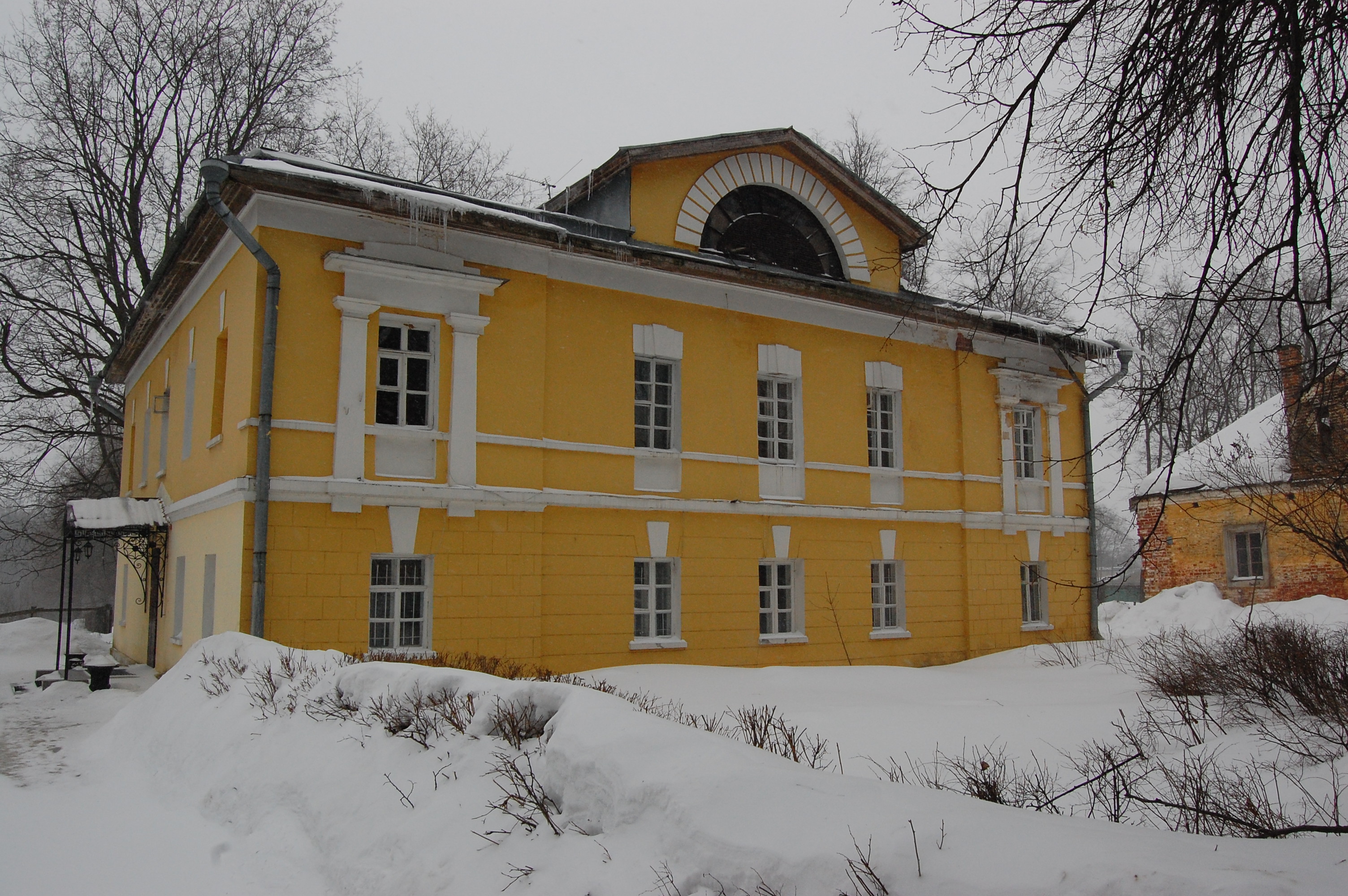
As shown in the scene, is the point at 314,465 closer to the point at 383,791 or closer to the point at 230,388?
the point at 230,388

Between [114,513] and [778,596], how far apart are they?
1081cm

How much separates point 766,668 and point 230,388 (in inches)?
318

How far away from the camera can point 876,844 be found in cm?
344

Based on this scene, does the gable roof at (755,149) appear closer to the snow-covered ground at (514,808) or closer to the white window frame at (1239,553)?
the snow-covered ground at (514,808)

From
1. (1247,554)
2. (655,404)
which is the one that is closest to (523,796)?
(655,404)

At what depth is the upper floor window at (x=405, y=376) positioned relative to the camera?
12.6 meters

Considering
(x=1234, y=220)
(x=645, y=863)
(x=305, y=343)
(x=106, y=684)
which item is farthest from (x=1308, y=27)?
(x=106, y=684)

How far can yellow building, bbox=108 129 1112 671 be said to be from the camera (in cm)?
1198

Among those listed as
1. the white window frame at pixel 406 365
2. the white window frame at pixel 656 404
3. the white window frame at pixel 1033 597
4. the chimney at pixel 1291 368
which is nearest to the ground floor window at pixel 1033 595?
the white window frame at pixel 1033 597

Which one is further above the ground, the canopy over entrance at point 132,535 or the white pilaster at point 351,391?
the white pilaster at point 351,391

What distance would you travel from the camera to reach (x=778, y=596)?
16.3m

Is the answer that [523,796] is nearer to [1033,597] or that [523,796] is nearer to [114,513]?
[114,513]

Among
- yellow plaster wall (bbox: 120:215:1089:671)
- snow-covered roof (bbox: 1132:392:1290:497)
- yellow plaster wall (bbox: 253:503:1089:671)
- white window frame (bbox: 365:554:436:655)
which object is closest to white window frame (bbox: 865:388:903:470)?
yellow plaster wall (bbox: 120:215:1089:671)

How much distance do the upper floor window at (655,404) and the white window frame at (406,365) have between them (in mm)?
3339
